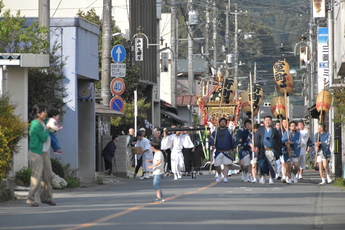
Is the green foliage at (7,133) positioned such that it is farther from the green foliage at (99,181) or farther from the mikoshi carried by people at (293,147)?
the mikoshi carried by people at (293,147)

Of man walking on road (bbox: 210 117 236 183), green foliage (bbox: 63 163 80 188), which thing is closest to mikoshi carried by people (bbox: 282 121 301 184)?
man walking on road (bbox: 210 117 236 183)

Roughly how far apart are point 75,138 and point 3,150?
703cm

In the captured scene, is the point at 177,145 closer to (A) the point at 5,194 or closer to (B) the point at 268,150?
(B) the point at 268,150

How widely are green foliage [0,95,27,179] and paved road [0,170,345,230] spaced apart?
82cm

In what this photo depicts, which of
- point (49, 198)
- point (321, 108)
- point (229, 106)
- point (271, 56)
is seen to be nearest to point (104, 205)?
point (49, 198)

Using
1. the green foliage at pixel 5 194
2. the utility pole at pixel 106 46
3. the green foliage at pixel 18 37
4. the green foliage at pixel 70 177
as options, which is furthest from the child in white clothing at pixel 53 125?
the utility pole at pixel 106 46

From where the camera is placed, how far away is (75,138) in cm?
2352

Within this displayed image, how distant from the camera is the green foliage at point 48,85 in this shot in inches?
870

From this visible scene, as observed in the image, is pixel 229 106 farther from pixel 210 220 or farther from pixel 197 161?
pixel 210 220

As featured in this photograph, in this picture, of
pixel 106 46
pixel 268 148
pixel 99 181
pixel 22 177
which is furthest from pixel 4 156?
→ pixel 106 46

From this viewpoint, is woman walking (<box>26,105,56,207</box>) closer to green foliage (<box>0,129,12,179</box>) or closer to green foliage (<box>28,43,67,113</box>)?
green foliage (<box>0,129,12,179</box>)

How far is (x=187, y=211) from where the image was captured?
1316 centimetres

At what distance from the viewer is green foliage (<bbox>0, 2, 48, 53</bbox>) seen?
21375mm

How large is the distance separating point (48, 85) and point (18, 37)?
154 centimetres
